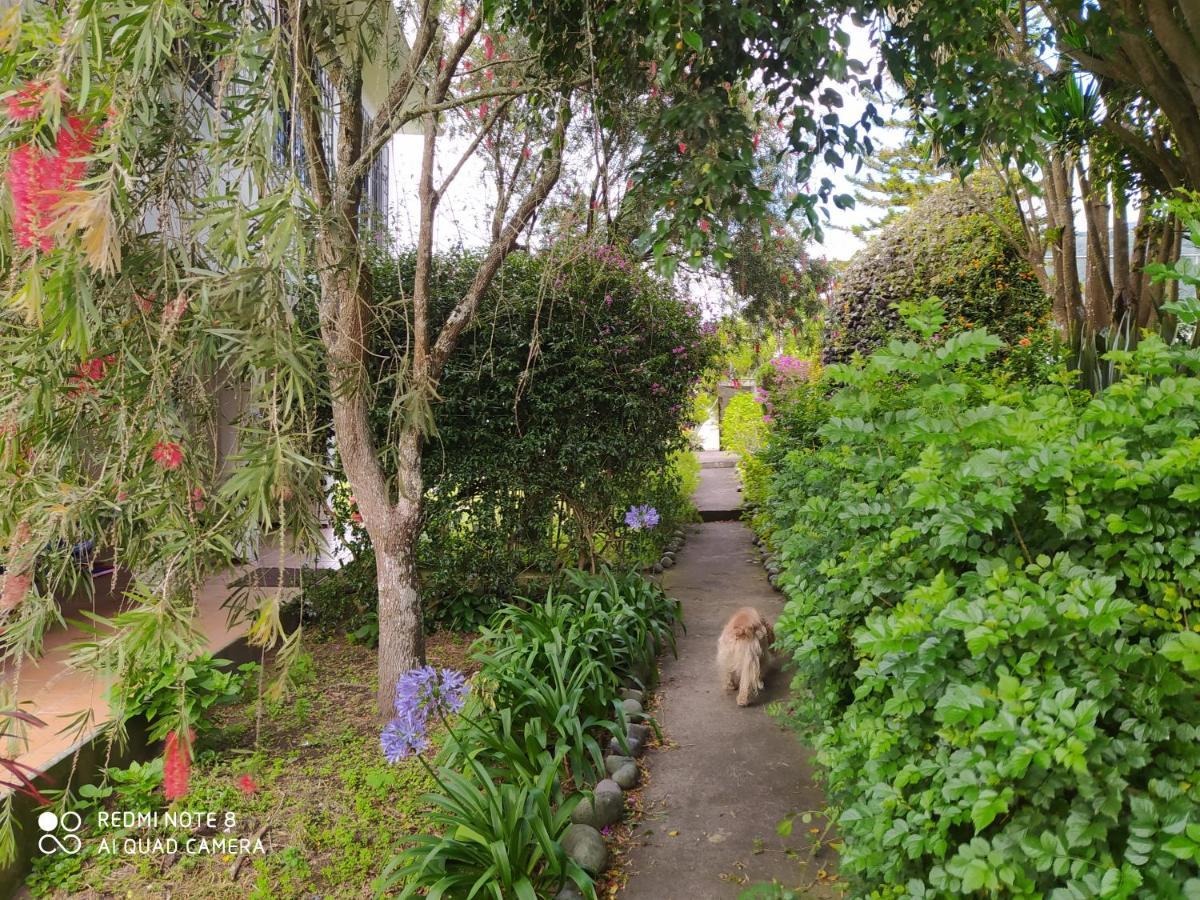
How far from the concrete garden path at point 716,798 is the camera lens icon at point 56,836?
2125 millimetres

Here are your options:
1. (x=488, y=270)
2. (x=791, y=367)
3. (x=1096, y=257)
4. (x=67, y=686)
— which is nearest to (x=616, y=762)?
(x=488, y=270)

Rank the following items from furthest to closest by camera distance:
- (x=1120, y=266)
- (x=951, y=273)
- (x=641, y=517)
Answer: (x=951, y=273)
(x=1120, y=266)
(x=641, y=517)

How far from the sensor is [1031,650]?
4.50 feet

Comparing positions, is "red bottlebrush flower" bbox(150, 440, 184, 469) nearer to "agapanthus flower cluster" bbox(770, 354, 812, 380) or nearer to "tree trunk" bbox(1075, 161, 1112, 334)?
"tree trunk" bbox(1075, 161, 1112, 334)

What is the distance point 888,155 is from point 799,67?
13.4 meters

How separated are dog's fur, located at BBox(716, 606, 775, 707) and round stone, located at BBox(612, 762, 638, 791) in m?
1.03

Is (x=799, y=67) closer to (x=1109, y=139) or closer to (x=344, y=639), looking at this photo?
(x=1109, y=139)

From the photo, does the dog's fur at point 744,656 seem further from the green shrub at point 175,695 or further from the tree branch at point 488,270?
the green shrub at point 175,695

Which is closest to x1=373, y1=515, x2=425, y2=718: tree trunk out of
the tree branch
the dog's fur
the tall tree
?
the tree branch

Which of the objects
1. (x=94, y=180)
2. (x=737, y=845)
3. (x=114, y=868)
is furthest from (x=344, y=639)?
(x=94, y=180)

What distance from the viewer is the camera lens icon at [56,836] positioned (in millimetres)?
2830

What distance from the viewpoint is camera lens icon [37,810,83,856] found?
111 inches

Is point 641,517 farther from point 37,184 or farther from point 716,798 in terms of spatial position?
point 37,184

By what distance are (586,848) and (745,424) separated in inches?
380
